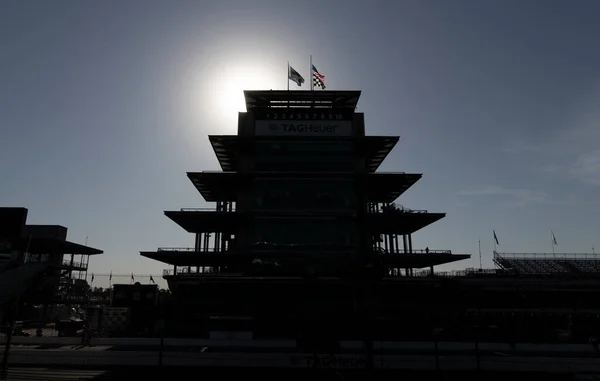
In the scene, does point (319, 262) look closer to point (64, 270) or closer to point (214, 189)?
point (214, 189)

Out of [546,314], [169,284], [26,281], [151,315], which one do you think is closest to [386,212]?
[546,314]

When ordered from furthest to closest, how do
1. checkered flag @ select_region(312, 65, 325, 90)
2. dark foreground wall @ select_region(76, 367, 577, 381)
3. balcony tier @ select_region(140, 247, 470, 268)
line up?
1. checkered flag @ select_region(312, 65, 325, 90)
2. balcony tier @ select_region(140, 247, 470, 268)
3. dark foreground wall @ select_region(76, 367, 577, 381)

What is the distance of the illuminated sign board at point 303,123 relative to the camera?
6594 cm

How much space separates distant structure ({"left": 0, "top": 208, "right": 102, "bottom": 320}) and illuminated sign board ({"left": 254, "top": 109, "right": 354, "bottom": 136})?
40.3 m

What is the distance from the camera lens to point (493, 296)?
113ft

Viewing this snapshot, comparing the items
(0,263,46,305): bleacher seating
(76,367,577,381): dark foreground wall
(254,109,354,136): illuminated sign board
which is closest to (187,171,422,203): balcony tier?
(254,109,354,136): illuminated sign board

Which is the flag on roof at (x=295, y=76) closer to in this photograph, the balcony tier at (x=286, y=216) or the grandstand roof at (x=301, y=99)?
the grandstand roof at (x=301, y=99)

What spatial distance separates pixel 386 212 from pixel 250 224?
22135 mm

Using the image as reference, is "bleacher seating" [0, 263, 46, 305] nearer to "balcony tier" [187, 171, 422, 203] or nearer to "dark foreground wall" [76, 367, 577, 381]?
"balcony tier" [187, 171, 422, 203]

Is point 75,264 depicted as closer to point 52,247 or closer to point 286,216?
point 52,247

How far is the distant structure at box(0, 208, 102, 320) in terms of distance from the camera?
6247 cm

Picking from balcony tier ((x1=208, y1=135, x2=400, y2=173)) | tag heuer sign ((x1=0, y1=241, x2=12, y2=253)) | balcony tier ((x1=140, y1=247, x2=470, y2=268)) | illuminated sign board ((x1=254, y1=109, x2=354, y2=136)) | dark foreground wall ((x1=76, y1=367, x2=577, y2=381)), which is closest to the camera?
dark foreground wall ((x1=76, y1=367, x2=577, y2=381))

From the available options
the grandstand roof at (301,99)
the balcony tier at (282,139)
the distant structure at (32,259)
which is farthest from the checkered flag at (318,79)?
the distant structure at (32,259)

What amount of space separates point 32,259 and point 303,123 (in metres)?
58.6
